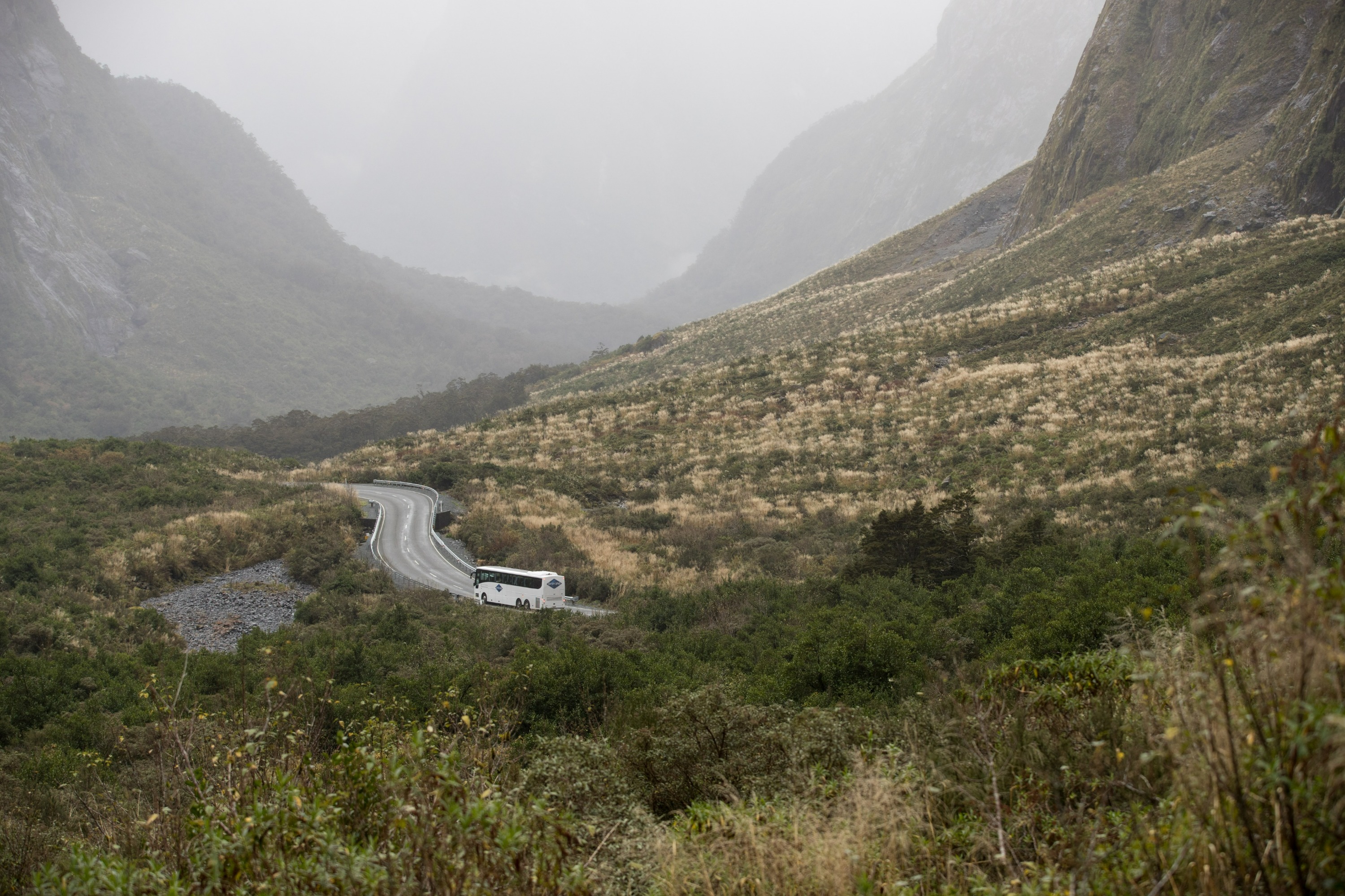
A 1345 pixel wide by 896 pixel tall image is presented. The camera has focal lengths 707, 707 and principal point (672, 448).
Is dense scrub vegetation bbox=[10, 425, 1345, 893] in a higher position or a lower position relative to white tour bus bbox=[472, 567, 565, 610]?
higher

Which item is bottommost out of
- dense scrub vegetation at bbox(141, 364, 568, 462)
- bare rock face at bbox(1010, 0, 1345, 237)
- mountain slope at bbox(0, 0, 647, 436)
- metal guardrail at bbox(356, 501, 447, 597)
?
metal guardrail at bbox(356, 501, 447, 597)

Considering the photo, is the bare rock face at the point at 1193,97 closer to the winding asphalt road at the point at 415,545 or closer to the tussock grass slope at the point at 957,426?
the tussock grass slope at the point at 957,426

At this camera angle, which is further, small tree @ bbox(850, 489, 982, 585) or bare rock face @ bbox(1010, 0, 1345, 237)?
bare rock face @ bbox(1010, 0, 1345, 237)

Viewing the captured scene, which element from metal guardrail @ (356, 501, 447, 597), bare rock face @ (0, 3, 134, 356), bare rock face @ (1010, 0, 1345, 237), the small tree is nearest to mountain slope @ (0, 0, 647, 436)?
bare rock face @ (0, 3, 134, 356)

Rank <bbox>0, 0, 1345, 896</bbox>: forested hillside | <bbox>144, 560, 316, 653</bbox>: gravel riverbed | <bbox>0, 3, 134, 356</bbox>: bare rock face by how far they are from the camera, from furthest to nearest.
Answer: <bbox>0, 3, 134, 356</bbox>: bare rock face
<bbox>144, 560, 316, 653</bbox>: gravel riverbed
<bbox>0, 0, 1345, 896</bbox>: forested hillside

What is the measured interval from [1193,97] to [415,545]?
51.7m

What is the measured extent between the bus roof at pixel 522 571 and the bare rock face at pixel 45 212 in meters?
108

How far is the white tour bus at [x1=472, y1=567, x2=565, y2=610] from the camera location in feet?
58.1

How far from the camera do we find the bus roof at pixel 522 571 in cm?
1812

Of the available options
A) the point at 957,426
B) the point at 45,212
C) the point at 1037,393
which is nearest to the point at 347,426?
the point at 957,426

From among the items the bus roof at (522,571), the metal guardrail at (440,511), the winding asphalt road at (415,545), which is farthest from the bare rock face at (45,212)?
the bus roof at (522,571)

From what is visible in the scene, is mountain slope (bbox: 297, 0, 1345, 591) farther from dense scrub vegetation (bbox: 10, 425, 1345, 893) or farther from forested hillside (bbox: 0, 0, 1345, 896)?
dense scrub vegetation (bbox: 10, 425, 1345, 893)

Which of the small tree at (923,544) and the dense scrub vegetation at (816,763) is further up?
the dense scrub vegetation at (816,763)

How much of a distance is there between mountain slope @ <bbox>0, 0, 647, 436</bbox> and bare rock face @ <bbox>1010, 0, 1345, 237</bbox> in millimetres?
99193
